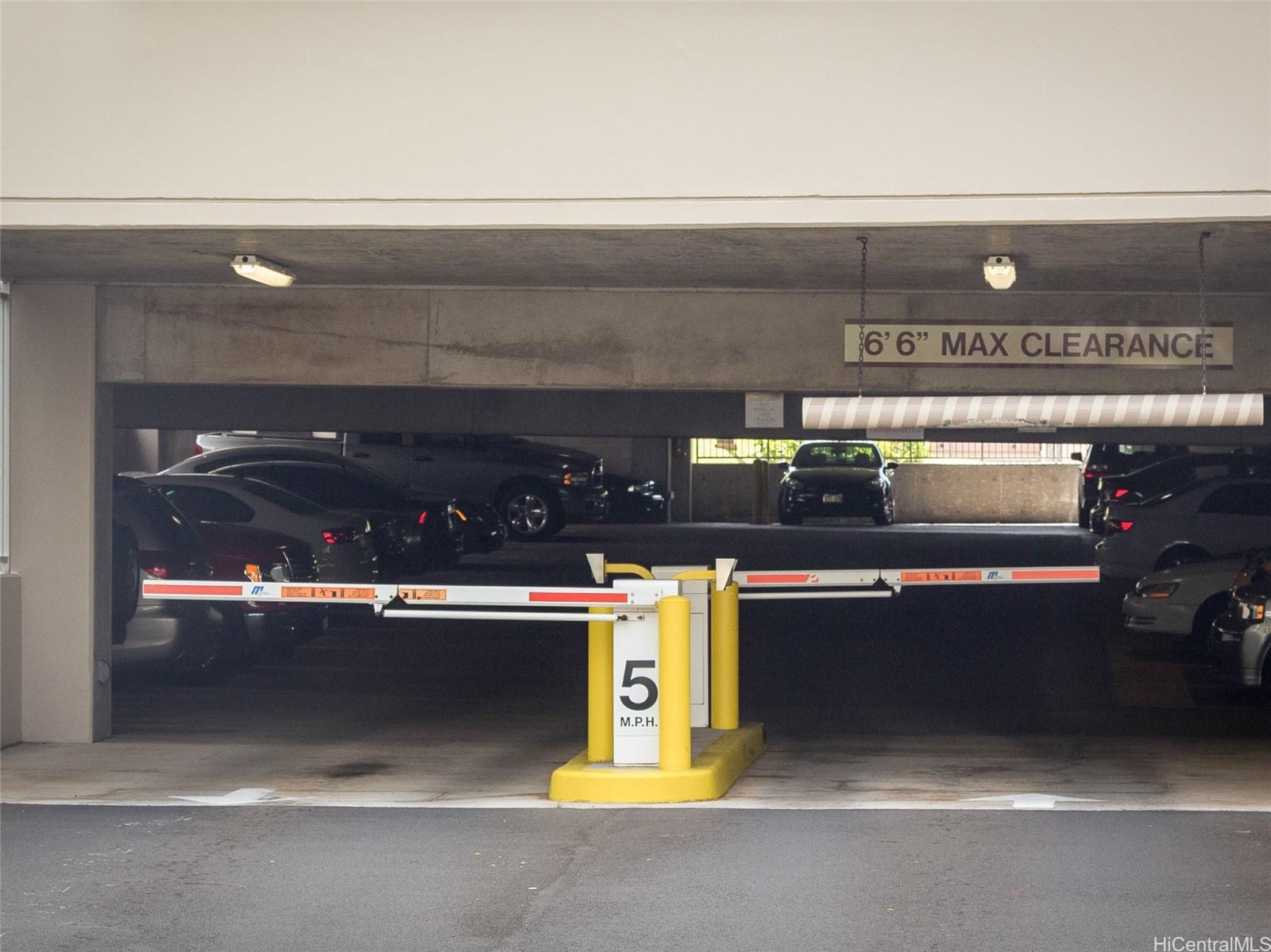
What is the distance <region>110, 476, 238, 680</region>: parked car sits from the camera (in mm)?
11922

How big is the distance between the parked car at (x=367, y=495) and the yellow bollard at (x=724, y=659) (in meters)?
9.86

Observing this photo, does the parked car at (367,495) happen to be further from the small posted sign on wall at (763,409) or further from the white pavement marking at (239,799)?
the white pavement marking at (239,799)

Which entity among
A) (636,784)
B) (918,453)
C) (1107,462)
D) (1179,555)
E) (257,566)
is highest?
(918,453)

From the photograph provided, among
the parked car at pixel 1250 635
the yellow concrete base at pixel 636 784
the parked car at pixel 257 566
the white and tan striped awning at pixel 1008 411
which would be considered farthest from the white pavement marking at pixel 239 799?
the parked car at pixel 1250 635

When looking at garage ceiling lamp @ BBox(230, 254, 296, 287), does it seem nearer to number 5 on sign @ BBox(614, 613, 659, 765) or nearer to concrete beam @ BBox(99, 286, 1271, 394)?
concrete beam @ BBox(99, 286, 1271, 394)

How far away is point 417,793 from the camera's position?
8.64 metres

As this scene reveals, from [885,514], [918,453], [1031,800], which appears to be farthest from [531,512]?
[1031,800]

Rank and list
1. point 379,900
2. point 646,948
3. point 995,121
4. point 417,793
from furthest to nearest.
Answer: point 417,793 < point 995,121 < point 379,900 < point 646,948

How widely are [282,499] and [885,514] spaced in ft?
63.0

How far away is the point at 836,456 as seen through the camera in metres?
31.9

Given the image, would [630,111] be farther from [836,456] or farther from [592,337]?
[836,456]

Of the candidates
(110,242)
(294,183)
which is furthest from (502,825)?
(110,242)

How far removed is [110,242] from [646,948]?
5.33 m

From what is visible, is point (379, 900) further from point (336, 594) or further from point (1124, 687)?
point (1124, 687)
